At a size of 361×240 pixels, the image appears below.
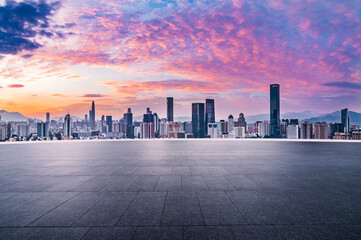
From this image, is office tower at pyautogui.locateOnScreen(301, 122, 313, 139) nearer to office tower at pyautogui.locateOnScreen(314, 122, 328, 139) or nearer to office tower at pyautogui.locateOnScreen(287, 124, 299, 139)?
office tower at pyautogui.locateOnScreen(314, 122, 328, 139)

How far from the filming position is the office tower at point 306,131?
14288cm

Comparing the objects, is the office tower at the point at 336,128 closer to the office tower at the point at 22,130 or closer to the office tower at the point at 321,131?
the office tower at the point at 321,131

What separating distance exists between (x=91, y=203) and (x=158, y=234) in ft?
10.7

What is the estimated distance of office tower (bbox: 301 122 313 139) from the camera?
469ft

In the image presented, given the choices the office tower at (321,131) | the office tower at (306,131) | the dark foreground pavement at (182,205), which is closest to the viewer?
the dark foreground pavement at (182,205)

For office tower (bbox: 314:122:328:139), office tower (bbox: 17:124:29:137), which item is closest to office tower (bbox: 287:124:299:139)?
office tower (bbox: 314:122:328:139)

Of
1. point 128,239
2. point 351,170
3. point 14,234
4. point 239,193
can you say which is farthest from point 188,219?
point 351,170

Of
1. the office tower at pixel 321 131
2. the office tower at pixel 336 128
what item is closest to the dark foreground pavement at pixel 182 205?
the office tower at pixel 321 131

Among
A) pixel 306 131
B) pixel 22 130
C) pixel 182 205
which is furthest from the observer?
pixel 22 130

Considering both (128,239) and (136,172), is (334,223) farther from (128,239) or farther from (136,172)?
(136,172)

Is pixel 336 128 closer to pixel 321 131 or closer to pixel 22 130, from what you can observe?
pixel 321 131

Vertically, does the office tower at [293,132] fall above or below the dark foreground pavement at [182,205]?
below

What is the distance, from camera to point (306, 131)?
480 ft

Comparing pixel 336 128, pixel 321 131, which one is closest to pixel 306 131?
pixel 321 131
